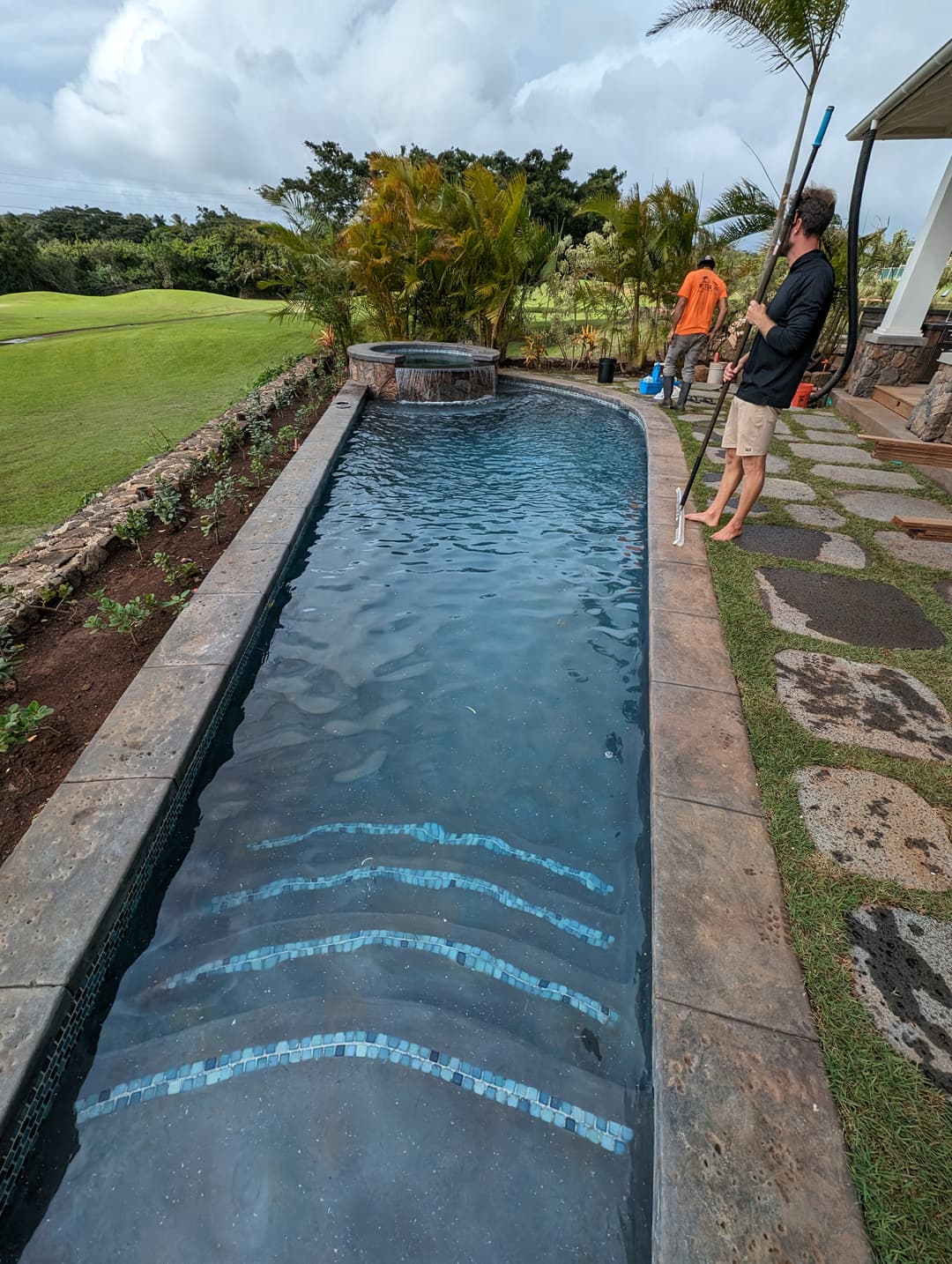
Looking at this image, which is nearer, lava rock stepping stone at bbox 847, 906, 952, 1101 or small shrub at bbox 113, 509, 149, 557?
lava rock stepping stone at bbox 847, 906, 952, 1101

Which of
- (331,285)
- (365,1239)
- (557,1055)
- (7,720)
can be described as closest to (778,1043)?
(557,1055)

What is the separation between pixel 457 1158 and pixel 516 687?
5.93ft

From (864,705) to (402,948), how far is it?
211 cm

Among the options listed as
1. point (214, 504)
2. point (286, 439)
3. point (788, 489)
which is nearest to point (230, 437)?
point (286, 439)

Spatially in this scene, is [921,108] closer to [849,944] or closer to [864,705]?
[864,705]

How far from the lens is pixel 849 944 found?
5.17 ft

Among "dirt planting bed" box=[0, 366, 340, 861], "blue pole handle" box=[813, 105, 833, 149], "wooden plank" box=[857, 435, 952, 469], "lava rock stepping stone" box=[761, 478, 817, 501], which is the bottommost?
"dirt planting bed" box=[0, 366, 340, 861]

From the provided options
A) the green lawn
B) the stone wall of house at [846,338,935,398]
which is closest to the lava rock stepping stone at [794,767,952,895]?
the stone wall of house at [846,338,935,398]

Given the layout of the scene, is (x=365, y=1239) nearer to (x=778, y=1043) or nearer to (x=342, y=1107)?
(x=342, y=1107)

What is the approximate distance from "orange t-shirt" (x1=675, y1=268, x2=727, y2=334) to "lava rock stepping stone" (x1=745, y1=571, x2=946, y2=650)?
4.84 metres

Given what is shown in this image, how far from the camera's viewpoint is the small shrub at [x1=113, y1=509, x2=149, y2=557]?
152 inches

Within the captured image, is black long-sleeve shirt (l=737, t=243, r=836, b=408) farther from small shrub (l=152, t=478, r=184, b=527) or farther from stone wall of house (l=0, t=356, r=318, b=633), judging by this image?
stone wall of house (l=0, t=356, r=318, b=633)

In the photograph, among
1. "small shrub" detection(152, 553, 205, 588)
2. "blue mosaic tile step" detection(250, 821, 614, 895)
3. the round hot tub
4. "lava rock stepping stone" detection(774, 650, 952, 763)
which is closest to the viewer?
"blue mosaic tile step" detection(250, 821, 614, 895)

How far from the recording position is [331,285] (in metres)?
9.55
